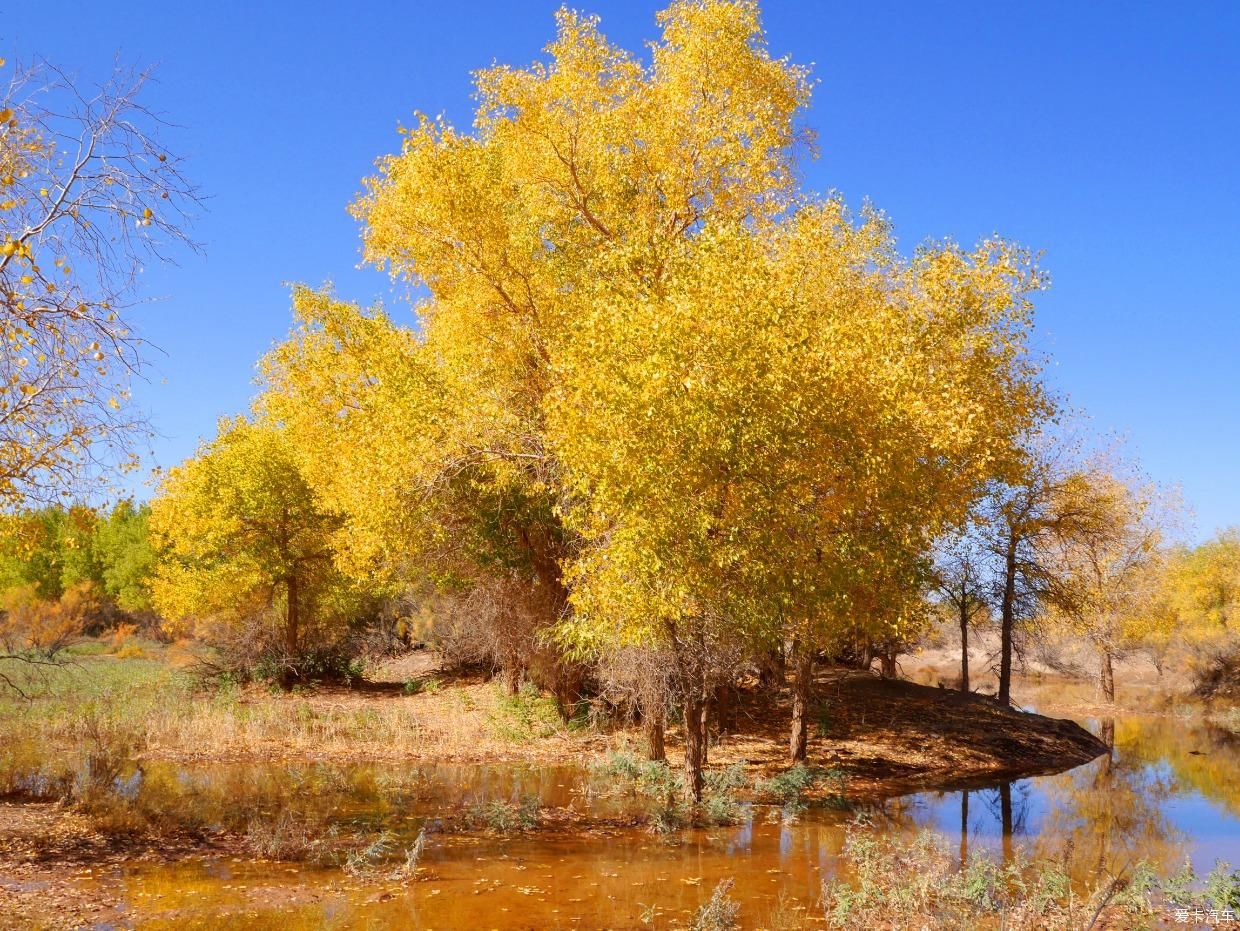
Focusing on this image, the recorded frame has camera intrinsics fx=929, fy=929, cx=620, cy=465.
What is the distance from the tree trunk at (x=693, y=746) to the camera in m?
14.7

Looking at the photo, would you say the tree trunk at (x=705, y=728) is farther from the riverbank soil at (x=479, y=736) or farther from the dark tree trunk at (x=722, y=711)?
the dark tree trunk at (x=722, y=711)

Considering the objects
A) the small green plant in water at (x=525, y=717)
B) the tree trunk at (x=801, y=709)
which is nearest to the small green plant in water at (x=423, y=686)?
the small green plant in water at (x=525, y=717)

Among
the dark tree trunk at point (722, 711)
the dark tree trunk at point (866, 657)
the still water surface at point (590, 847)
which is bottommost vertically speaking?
the still water surface at point (590, 847)

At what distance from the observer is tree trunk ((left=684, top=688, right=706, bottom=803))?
14.7 m

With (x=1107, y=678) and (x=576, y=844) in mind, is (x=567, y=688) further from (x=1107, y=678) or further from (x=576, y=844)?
(x=1107, y=678)

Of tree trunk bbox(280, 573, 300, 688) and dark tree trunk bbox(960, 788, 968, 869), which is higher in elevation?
tree trunk bbox(280, 573, 300, 688)

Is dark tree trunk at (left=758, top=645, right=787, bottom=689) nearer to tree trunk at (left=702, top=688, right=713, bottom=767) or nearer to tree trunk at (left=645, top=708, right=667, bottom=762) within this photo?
tree trunk at (left=702, top=688, right=713, bottom=767)

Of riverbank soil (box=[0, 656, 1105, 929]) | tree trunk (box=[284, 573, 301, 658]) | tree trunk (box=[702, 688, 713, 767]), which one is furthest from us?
tree trunk (box=[284, 573, 301, 658])

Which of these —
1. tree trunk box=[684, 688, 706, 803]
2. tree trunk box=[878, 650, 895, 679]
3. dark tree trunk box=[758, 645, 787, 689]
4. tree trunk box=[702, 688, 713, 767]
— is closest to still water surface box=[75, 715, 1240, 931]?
tree trunk box=[684, 688, 706, 803]

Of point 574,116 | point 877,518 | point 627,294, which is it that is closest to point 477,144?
point 574,116

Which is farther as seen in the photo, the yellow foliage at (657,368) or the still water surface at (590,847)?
the yellow foliage at (657,368)

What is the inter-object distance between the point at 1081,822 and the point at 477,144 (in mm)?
17659

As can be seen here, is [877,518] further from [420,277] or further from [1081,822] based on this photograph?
[420,277]

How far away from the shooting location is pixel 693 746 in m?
14.7
